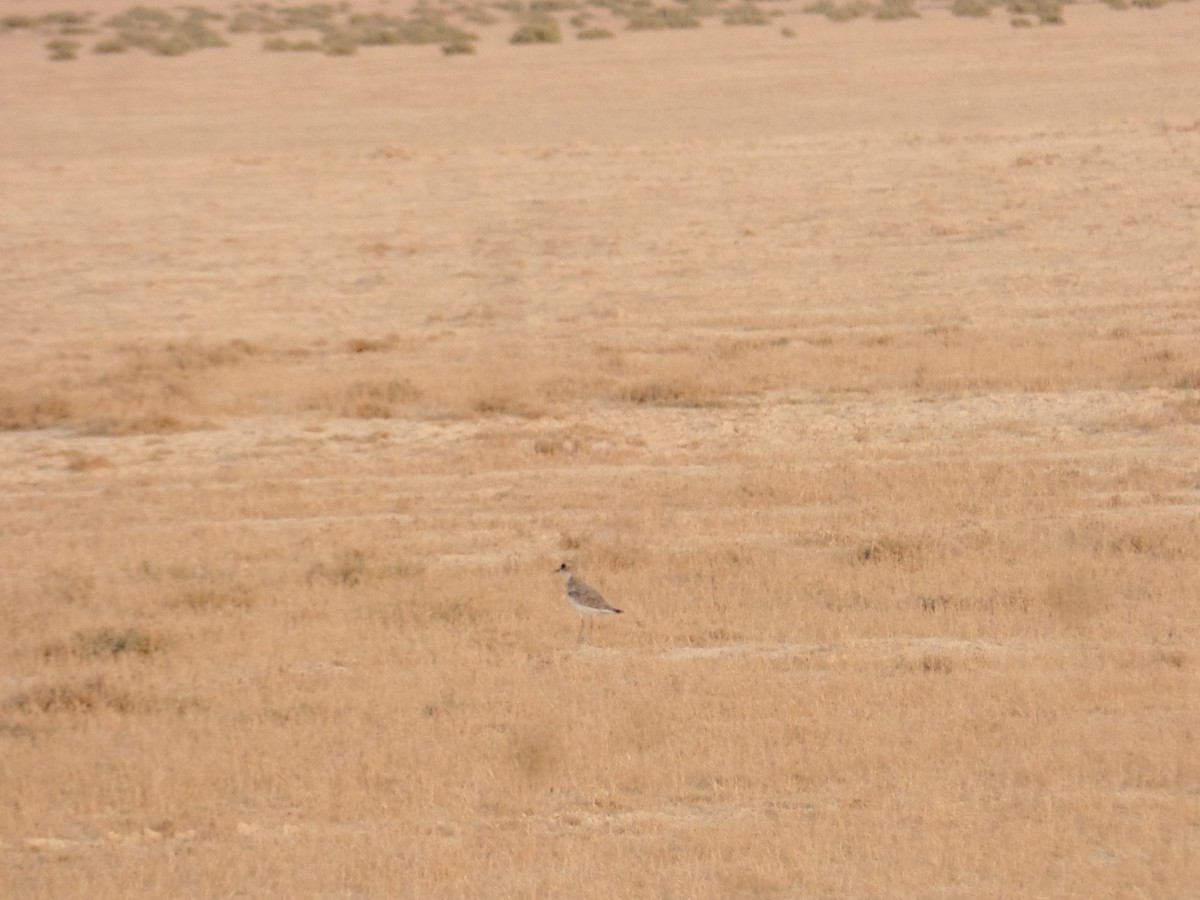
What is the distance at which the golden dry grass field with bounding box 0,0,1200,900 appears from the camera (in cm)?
772

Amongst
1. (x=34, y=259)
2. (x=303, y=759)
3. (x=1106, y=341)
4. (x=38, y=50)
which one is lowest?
(x=38, y=50)

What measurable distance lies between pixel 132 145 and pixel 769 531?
79.3 ft

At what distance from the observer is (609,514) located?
42.1 ft

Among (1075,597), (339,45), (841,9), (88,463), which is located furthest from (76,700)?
(841,9)

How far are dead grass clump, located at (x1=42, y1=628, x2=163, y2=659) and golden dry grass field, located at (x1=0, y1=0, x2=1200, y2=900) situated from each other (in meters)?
0.06

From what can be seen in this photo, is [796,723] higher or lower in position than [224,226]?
higher

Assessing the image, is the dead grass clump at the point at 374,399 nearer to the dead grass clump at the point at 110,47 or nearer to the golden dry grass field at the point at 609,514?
the golden dry grass field at the point at 609,514

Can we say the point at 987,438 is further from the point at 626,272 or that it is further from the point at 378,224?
the point at 378,224

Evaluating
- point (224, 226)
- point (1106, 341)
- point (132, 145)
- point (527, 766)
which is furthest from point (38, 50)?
point (527, 766)

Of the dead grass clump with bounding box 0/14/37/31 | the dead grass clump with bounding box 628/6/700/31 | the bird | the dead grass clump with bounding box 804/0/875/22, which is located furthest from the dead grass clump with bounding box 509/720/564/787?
the dead grass clump with bounding box 0/14/37/31

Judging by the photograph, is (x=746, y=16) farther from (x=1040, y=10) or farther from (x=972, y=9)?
(x=1040, y=10)

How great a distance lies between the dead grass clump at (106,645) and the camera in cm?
1009

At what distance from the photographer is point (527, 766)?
27.2 feet

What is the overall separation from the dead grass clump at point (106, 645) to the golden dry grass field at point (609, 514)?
56 mm
